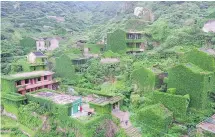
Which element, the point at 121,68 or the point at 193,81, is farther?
the point at 121,68

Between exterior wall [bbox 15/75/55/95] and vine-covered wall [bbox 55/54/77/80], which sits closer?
exterior wall [bbox 15/75/55/95]

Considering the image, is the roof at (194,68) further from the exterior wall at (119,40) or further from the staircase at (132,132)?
the exterior wall at (119,40)

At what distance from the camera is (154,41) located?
161 ft

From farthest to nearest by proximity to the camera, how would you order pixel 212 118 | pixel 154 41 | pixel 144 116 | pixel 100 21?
pixel 100 21, pixel 154 41, pixel 144 116, pixel 212 118

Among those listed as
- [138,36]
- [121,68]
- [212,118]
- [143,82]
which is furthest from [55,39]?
[212,118]

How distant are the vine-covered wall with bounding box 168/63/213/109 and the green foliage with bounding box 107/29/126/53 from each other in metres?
18.4

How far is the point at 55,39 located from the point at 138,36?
2250 cm

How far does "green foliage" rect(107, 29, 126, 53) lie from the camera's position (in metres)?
46.7

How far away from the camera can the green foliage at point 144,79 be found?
32078 mm

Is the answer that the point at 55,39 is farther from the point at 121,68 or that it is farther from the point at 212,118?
the point at 212,118

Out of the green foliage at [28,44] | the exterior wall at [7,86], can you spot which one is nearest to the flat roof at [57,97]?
the exterior wall at [7,86]

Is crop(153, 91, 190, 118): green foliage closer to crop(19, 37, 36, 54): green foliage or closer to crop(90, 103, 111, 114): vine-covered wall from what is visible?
crop(90, 103, 111, 114): vine-covered wall

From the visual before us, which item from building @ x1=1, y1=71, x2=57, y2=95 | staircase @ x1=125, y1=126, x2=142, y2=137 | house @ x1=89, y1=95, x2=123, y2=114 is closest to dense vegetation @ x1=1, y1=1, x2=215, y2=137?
staircase @ x1=125, y1=126, x2=142, y2=137

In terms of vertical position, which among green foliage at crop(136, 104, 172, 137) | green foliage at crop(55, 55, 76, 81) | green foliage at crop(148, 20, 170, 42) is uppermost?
green foliage at crop(148, 20, 170, 42)
